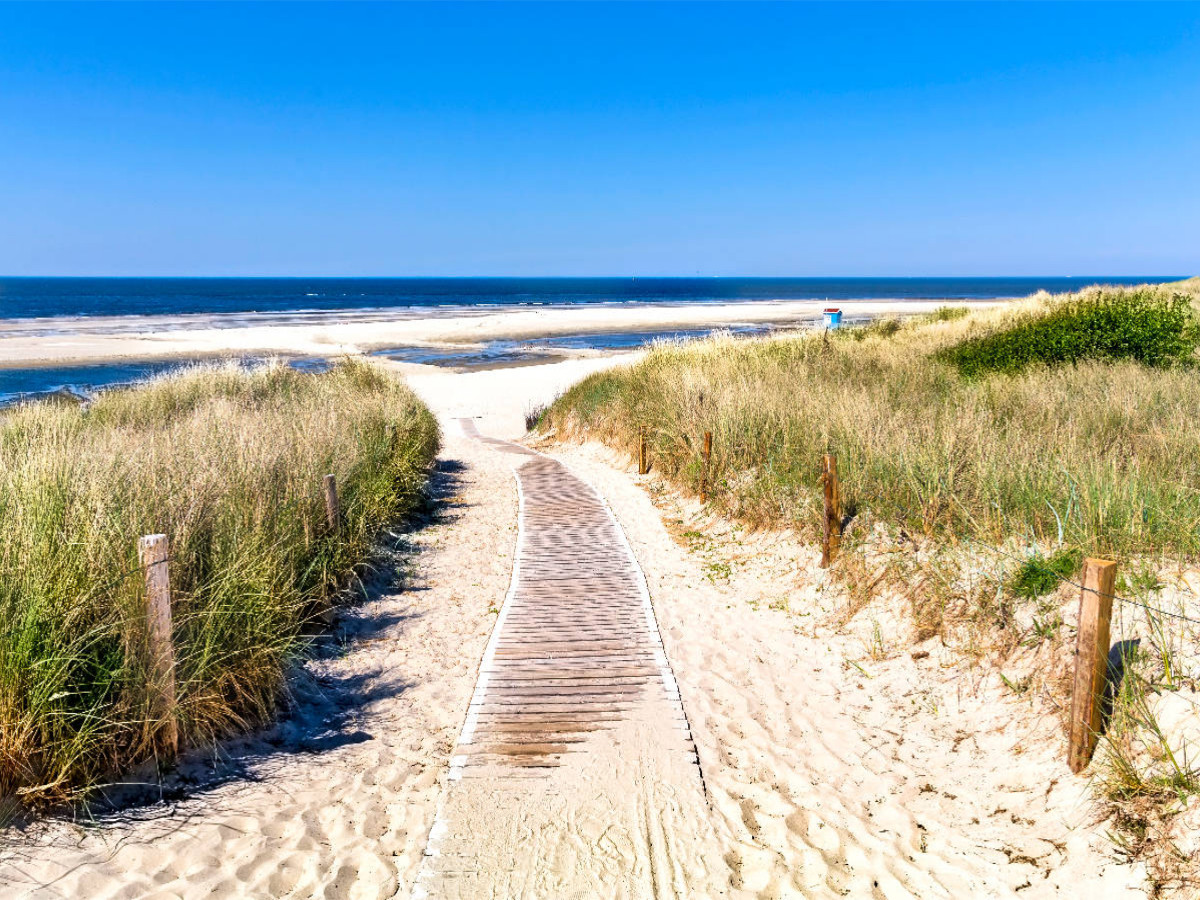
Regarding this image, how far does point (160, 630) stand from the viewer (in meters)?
4.70

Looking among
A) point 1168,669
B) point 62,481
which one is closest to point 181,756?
point 62,481

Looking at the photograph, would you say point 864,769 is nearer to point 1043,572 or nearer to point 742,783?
point 742,783

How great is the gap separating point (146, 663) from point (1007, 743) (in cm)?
504

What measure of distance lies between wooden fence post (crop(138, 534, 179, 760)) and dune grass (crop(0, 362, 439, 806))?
0.06m

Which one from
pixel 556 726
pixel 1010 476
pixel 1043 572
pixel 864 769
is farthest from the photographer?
pixel 1010 476

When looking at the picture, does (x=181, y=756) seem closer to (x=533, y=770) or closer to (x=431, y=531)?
(x=533, y=770)

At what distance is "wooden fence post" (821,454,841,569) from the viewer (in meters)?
7.88

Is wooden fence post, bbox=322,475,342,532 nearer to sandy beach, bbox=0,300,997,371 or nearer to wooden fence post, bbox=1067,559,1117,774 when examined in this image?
wooden fence post, bbox=1067,559,1117,774

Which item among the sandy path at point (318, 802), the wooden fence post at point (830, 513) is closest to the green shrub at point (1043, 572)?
the wooden fence post at point (830, 513)

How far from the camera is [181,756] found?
15.7 feet

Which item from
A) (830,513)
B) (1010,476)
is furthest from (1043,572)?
(830,513)

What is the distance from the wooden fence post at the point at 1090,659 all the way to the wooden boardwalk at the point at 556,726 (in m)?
2.10

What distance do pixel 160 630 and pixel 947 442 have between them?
268 inches

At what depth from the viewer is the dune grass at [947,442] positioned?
654 centimetres
